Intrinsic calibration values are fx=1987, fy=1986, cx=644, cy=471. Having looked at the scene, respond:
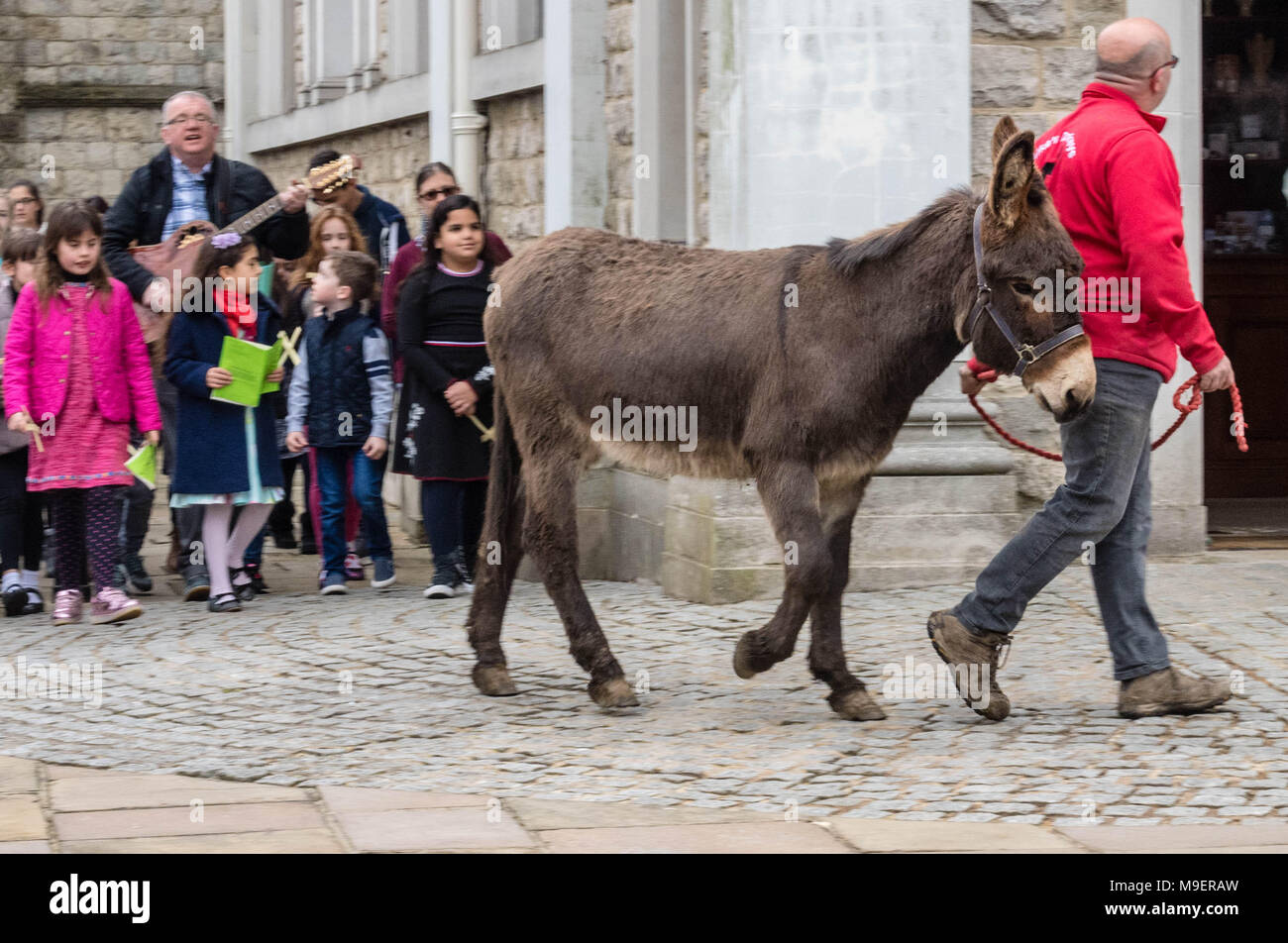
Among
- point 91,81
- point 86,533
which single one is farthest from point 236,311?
point 91,81

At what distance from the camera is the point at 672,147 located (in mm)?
9750

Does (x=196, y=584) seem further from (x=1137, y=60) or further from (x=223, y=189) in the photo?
(x=1137, y=60)

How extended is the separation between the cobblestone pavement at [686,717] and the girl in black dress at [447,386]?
1.56 feet

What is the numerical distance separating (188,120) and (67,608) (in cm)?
241

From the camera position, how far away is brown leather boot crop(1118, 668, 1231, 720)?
6195mm

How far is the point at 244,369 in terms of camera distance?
888 cm

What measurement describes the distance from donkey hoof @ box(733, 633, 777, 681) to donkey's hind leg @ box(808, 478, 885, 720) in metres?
0.15

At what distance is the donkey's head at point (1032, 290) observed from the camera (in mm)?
5668

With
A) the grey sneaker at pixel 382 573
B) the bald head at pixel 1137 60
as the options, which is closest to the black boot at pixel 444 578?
the grey sneaker at pixel 382 573

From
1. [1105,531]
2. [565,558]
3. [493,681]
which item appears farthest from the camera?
[493,681]

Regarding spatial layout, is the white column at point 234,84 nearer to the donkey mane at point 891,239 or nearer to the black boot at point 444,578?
the black boot at point 444,578

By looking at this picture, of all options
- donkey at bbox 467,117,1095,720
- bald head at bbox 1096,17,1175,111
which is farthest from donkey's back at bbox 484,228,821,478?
bald head at bbox 1096,17,1175,111

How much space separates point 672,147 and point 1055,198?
12.9ft

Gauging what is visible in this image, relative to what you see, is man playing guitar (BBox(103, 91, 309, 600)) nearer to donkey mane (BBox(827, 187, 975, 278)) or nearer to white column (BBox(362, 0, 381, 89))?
donkey mane (BBox(827, 187, 975, 278))
